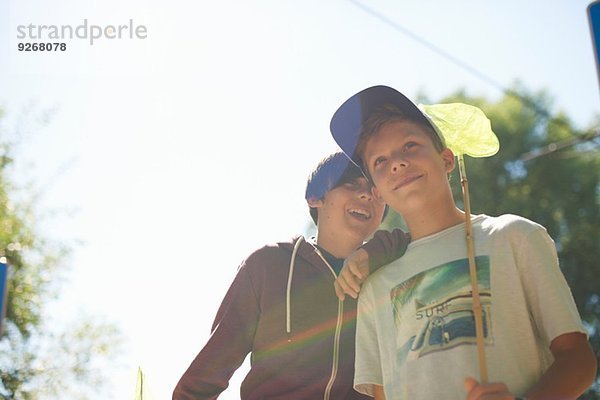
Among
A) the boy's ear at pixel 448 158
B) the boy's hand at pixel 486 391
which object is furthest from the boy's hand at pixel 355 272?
the boy's hand at pixel 486 391

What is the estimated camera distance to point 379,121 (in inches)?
106

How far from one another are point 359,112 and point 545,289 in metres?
0.95

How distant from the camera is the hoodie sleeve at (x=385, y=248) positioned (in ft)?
8.39

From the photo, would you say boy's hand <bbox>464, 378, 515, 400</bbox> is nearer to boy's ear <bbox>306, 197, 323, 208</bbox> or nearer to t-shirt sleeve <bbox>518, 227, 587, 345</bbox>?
t-shirt sleeve <bbox>518, 227, 587, 345</bbox>

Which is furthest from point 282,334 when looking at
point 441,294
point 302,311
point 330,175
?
point 441,294

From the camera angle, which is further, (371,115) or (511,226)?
(371,115)

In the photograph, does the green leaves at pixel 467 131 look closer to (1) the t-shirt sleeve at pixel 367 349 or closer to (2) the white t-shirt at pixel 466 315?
(2) the white t-shirt at pixel 466 315

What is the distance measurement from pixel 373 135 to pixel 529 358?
96 cm

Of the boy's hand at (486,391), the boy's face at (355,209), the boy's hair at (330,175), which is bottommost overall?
the boy's hand at (486,391)

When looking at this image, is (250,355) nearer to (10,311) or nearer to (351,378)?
(351,378)

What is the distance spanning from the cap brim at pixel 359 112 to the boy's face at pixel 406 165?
0.05 meters

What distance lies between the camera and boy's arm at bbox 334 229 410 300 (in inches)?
101

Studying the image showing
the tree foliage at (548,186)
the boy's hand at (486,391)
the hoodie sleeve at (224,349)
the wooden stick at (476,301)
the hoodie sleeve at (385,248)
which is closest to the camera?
the boy's hand at (486,391)

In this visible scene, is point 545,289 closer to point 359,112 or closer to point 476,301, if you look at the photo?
point 476,301
